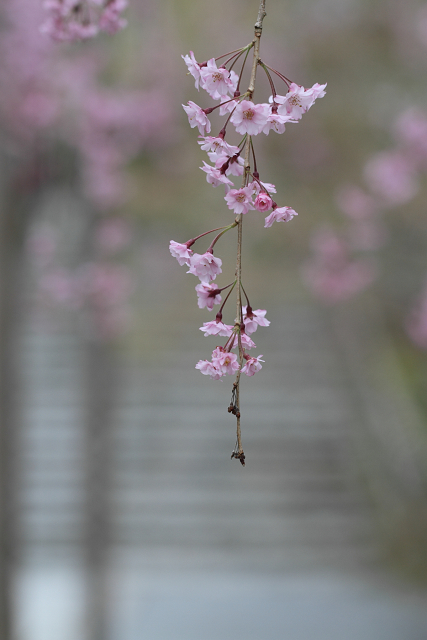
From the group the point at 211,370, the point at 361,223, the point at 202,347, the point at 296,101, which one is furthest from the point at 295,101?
the point at 202,347

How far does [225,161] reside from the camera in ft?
2.44

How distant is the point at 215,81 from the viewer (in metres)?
0.76

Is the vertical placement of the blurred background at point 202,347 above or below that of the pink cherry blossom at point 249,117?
above

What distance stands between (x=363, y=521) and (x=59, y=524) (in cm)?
305

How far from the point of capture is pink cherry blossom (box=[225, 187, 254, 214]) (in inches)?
28.1

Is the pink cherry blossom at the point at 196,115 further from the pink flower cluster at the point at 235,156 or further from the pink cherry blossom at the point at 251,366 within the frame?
the pink cherry blossom at the point at 251,366

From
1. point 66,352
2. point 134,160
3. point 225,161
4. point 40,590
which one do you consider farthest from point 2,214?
point 66,352

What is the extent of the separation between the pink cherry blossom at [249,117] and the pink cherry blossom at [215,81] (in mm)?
58

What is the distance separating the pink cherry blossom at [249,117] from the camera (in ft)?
2.31

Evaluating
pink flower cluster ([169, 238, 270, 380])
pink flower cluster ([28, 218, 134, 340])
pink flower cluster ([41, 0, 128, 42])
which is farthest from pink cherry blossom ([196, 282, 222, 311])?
pink flower cluster ([28, 218, 134, 340])

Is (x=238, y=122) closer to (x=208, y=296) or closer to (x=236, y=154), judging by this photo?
(x=236, y=154)

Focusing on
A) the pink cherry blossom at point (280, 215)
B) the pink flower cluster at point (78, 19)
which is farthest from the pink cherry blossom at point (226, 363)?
the pink flower cluster at point (78, 19)

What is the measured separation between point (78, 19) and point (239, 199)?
766 millimetres

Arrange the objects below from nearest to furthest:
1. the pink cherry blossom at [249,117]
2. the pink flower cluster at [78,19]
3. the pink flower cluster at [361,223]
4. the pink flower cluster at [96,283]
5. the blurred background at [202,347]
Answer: the pink cherry blossom at [249,117]
the pink flower cluster at [78,19]
the pink flower cluster at [361,223]
the blurred background at [202,347]
the pink flower cluster at [96,283]
